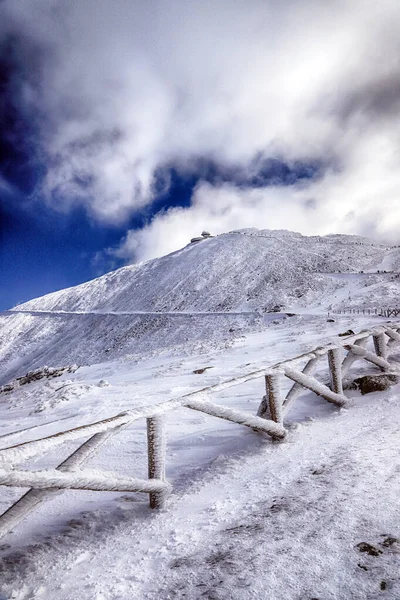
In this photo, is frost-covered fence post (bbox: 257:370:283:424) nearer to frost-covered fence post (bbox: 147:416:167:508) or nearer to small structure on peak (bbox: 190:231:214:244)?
frost-covered fence post (bbox: 147:416:167:508)

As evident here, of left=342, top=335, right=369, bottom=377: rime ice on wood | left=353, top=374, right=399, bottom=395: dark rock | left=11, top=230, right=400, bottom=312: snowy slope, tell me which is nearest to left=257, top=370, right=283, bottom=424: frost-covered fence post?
left=342, top=335, right=369, bottom=377: rime ice on wood

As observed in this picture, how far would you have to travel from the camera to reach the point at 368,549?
206cm

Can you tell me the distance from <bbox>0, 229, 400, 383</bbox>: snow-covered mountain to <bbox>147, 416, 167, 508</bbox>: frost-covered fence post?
26.0 meters

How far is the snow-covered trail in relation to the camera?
1.93m

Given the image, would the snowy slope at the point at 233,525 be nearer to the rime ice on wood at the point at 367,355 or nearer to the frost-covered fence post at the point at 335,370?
the frost-covered fence post at the point at 335,370

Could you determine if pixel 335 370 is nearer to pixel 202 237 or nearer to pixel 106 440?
pixel 106 440

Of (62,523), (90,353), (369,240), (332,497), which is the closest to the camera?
(332,497)

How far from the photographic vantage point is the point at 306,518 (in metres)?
2.56

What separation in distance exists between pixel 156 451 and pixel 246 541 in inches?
45.0

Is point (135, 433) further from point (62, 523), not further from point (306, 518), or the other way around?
point (306, 518)

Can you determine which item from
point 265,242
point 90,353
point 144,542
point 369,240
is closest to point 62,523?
point 144,542

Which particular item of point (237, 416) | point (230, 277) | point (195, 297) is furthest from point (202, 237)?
point (237, 416)

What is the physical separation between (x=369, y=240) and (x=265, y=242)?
34902 millimetres

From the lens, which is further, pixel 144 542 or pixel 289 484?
pixel 289 484
